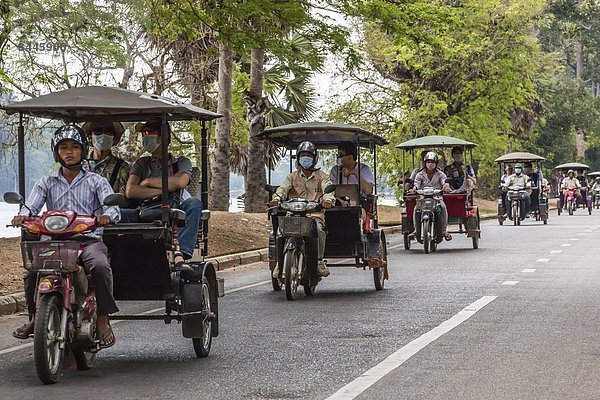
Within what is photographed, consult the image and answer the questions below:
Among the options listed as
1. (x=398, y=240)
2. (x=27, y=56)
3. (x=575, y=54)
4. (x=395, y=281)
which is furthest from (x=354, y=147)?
(x=575, y=54)

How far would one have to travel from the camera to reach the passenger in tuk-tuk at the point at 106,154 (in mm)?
11414

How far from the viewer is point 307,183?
51.9ft

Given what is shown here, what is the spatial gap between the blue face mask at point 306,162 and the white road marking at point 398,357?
9.41 ft

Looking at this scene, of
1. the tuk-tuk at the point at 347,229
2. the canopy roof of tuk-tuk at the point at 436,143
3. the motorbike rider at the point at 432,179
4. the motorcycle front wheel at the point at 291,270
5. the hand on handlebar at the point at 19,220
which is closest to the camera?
the hand on handlebar at the point at 19,220

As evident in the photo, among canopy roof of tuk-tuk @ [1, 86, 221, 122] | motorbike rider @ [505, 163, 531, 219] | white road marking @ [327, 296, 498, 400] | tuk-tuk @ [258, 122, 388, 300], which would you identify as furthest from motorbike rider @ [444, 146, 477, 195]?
canopy roof of tuk-tuk @ [1, 86, 221, 122]

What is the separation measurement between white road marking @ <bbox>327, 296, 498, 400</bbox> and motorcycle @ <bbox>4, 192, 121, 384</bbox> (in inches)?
77.6

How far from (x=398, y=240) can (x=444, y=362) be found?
20357mm

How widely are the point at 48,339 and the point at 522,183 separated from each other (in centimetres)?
3191

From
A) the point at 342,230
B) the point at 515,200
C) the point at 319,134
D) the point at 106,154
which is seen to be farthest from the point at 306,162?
the point at 515,200

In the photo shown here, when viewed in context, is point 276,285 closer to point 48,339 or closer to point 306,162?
point 306,162

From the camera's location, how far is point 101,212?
9727 mm

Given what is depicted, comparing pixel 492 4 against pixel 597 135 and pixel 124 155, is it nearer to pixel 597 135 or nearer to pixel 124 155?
pixel 124 155

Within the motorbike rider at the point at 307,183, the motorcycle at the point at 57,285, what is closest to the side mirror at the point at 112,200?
the motorcycle at the point at 57,285

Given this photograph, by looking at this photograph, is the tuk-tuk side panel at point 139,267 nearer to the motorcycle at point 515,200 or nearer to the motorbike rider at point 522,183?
the motorcycle at point 515,200
